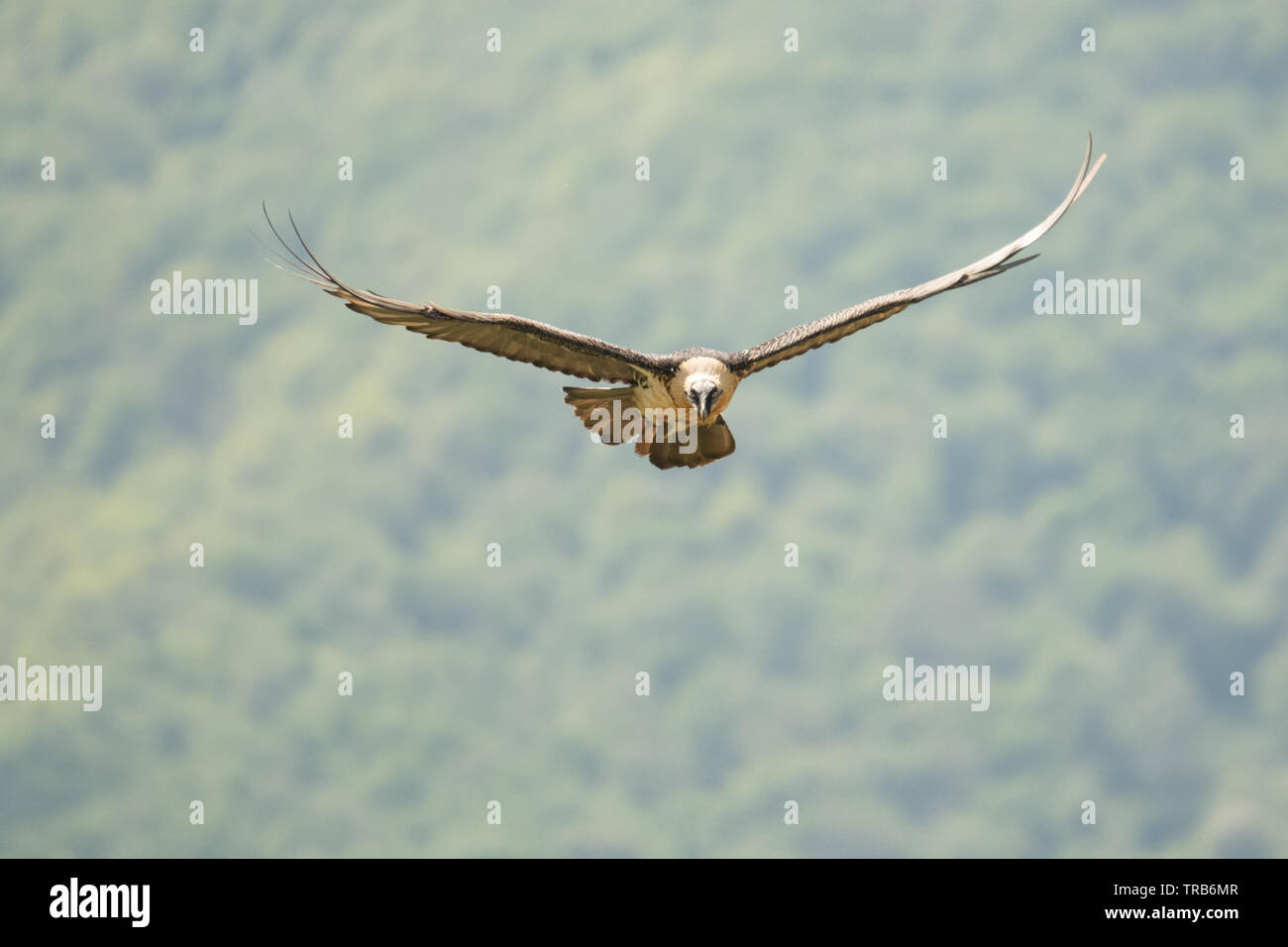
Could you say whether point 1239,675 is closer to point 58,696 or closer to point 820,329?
point 58,696

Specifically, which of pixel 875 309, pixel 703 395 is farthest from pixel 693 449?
pixel 875 309

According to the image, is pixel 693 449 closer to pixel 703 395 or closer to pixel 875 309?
pixel 703 395

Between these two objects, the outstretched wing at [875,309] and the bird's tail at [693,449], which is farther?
the bird's tail at [693,449]

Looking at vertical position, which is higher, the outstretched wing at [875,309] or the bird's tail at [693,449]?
the outstretched wing at [875,309]

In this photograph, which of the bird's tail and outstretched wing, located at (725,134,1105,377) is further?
the bird's tail
